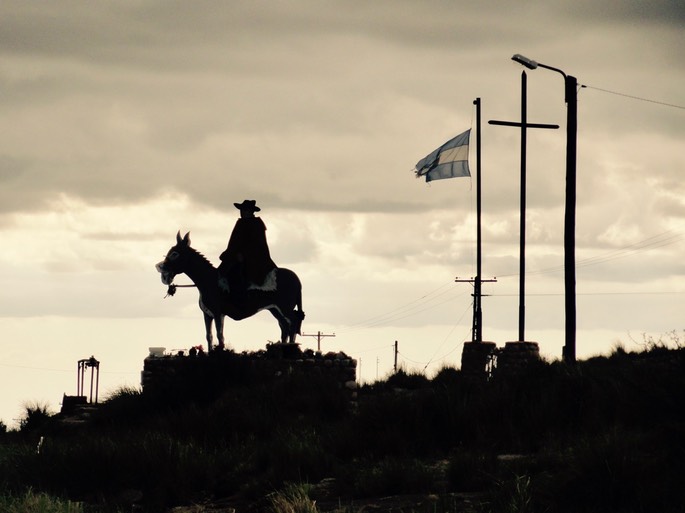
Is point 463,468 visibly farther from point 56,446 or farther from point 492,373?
point 492,373

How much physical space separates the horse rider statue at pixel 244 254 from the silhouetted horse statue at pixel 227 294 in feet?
0.66

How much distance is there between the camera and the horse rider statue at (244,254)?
104 ft

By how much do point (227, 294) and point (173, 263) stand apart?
5.79ft

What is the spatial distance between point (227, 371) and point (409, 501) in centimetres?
1123

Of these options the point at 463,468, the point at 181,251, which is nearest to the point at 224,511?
the point at 463,468

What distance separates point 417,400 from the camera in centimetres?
2420

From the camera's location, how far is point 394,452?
21.9 m

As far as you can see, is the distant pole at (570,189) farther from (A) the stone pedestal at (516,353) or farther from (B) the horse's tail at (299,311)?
(B) the horse's tail at (299,311)

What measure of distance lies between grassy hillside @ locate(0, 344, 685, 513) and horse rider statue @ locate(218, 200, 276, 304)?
4.51 m

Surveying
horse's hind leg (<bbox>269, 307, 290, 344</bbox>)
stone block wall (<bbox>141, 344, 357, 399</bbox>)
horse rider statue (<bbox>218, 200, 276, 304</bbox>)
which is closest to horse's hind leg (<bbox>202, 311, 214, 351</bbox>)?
horse rider statue (<bbox>218, 200, 276, 304</bbox>)

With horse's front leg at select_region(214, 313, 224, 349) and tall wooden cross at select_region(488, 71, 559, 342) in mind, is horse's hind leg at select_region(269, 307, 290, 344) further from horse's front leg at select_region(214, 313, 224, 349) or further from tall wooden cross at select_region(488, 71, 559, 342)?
tall wooden cross at select_region(488, 71, 559, 342)

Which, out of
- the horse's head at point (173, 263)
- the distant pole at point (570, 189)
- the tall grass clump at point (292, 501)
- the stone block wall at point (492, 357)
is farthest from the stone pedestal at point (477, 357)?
the tall grass clump at point (292, 501)

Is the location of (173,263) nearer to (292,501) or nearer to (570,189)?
(570,189)

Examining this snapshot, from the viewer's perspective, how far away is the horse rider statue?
31.7 metres
